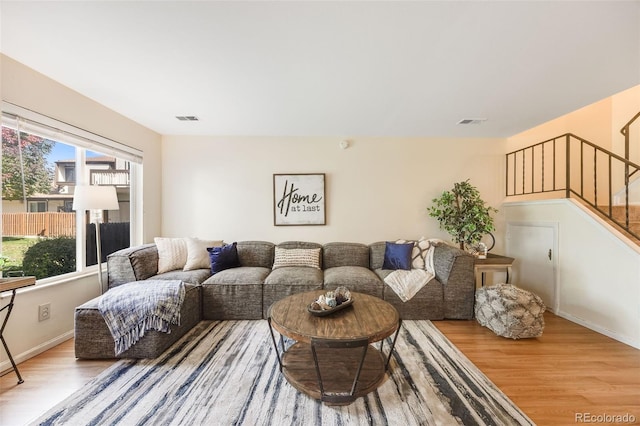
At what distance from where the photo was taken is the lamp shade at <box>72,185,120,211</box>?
2434 mm

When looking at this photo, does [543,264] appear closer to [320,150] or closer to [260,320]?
[320,150]

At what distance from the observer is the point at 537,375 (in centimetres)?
192

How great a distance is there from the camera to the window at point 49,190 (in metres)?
2.12

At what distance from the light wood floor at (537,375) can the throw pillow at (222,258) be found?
4.41 ft

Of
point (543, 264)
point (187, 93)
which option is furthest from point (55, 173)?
point (543, 264)

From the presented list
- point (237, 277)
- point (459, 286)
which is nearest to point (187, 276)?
point (237, 277)

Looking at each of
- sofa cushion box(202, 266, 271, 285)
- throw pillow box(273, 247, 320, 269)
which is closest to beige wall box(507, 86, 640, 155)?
throw pillow box(273, 247, 320, 269)

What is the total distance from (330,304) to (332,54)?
1.93m

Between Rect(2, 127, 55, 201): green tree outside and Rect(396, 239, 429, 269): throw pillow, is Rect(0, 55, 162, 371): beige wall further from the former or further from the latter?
Rect(396, 239, 429, 269): throw pillow

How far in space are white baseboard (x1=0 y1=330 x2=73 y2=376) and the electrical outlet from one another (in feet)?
0.76

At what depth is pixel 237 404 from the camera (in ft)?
5.29

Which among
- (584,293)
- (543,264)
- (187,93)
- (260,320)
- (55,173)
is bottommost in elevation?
(260,320)

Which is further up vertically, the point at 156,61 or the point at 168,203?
the point at 156,61

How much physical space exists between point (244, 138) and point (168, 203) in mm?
1612
